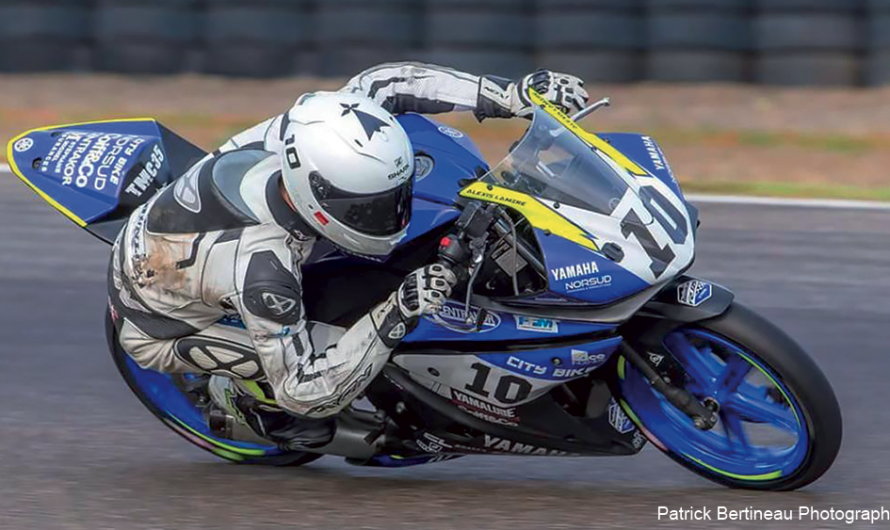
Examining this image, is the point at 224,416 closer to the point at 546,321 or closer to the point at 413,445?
the point at 413,445

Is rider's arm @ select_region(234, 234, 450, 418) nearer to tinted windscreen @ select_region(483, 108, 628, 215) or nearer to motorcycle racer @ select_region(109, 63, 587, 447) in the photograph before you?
motorcycle racer @ select_region(109, 63, 587, 447)

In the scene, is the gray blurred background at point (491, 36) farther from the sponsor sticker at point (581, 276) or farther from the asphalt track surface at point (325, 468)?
the sponsor sticker at point (581, 276)

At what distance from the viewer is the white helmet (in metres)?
3.86

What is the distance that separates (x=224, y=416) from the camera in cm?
470

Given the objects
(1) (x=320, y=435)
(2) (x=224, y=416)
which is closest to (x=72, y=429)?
(2) (x=224, y=416)

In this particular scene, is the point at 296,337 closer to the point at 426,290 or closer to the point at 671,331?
the point at 426,290

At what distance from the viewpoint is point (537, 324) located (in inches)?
165

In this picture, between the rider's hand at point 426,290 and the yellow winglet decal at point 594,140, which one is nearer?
the rider's hand at point 426,290

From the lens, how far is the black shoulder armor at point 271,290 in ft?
13.1

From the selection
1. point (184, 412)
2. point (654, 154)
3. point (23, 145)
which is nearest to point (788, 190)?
point (654, 154)

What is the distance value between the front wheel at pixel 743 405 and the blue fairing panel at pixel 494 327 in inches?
10.9

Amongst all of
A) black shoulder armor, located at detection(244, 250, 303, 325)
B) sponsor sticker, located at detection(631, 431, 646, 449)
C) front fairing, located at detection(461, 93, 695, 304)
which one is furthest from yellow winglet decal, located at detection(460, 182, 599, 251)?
sponsor sticker, located at detection(631, 431, 646, 449)

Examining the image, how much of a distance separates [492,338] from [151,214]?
42.3 inches

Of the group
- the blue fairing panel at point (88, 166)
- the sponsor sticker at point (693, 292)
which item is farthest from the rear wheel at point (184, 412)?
the sponsor sticker at point (693, 292)
